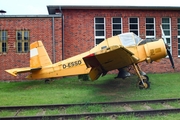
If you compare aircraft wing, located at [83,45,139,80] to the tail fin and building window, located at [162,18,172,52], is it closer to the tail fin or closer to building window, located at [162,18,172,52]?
the tail fin

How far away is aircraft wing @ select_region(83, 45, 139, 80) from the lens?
8.02m

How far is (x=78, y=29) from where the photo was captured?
54.0 feet

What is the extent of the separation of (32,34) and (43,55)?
3425 mm

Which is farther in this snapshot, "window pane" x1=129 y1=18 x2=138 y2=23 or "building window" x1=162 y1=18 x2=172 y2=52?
"building window" x1=162 y1=18 x2=172 y2=52

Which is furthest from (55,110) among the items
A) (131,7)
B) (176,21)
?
(176,21)

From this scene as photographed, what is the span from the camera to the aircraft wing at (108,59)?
802cm

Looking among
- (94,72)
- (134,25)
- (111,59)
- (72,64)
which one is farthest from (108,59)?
(134,25)

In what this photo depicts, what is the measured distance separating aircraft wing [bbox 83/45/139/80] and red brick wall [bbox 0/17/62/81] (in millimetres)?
6206

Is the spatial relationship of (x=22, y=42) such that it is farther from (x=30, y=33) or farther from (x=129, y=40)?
(x=129, y=40)

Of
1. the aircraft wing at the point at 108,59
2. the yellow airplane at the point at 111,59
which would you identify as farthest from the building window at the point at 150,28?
the aircraft wing at the point at 108,59

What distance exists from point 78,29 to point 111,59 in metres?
7.87

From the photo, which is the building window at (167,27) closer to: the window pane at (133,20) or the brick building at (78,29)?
the brick building at (78,29)

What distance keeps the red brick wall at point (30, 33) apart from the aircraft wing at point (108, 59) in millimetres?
6206

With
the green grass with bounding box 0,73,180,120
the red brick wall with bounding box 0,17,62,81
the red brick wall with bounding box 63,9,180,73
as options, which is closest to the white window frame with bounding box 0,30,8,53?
the red brick wall with bounding box 0,17,62,81
